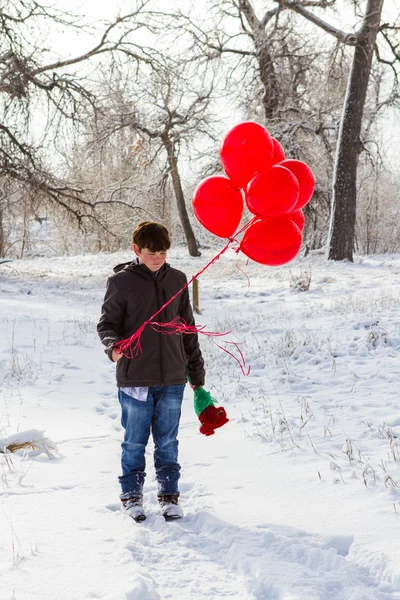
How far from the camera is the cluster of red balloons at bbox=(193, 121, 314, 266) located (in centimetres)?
336

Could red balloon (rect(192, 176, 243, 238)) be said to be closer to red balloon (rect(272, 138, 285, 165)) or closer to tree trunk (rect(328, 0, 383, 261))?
red balloon (rect(272, 138, 285, 165))

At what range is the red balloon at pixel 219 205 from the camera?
3541mm

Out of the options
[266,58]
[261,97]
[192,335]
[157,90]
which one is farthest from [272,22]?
[192,335]

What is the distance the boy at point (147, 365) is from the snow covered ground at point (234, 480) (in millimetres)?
238

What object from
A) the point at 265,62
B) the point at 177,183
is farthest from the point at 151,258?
the point at 177,183

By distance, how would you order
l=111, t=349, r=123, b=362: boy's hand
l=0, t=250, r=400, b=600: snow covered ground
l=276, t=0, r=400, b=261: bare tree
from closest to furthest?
1. l=0, t=250, r=400, b=600: snow covered ground
2. l=111, t=349, r=123, b=362: boy's hand
3. l=276, t=0, r=400, b=261: bare tree

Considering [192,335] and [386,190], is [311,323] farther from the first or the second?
[386,190]

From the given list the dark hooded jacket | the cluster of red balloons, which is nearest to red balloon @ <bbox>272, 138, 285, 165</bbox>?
the cluster of red balloons

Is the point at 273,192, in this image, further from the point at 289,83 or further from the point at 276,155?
the point at 289,83

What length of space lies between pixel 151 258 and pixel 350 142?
46.0 feet

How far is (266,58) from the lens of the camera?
63.7 feet

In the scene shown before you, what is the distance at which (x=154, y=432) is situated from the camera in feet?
11.8

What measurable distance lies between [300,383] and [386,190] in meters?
33.3

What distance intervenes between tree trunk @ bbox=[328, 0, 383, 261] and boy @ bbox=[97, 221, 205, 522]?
13.5 metres
